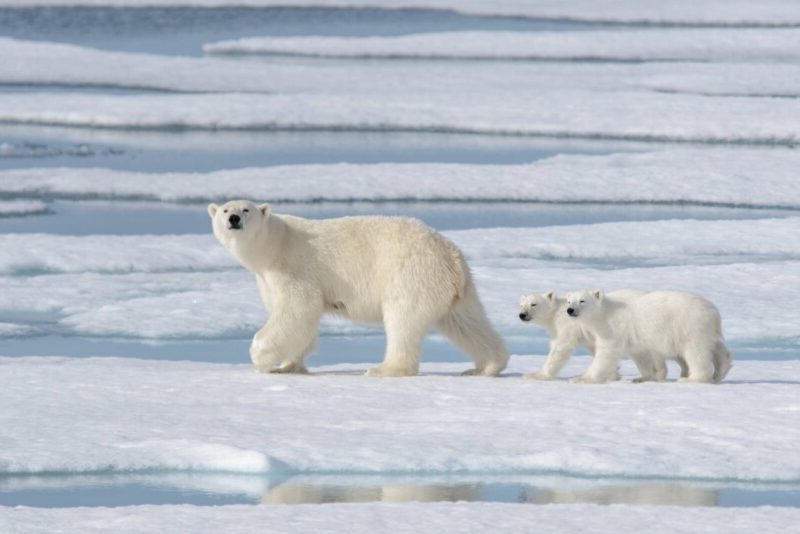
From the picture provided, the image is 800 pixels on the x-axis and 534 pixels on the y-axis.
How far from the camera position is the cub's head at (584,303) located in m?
5.74

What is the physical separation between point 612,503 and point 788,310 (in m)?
3.54

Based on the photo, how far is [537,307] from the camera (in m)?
5.95

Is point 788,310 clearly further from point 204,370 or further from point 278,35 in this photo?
point 278,35

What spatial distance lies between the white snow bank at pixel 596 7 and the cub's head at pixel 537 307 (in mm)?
20009

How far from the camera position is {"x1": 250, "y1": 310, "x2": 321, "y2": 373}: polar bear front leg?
590cm

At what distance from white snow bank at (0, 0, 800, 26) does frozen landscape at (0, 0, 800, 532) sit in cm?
291

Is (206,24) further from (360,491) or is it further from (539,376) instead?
(360,491)

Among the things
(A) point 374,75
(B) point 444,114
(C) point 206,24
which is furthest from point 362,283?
(C) point 206,24

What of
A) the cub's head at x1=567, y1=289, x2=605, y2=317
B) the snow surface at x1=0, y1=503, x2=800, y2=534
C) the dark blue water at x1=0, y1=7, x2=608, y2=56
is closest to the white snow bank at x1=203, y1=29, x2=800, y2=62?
the dark blue water at x1=0, y1=7, x2=608, y2=56

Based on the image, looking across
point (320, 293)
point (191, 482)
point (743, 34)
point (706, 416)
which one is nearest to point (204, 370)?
point (320, 293)

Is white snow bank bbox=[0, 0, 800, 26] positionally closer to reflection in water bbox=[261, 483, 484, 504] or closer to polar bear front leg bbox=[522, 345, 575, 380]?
polar bear front leg bbox=[522, 345, 575, 380]

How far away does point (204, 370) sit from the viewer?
612 centimetres

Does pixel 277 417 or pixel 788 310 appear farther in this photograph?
pixel 788 310

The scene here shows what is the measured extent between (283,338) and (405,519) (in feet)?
6.29
